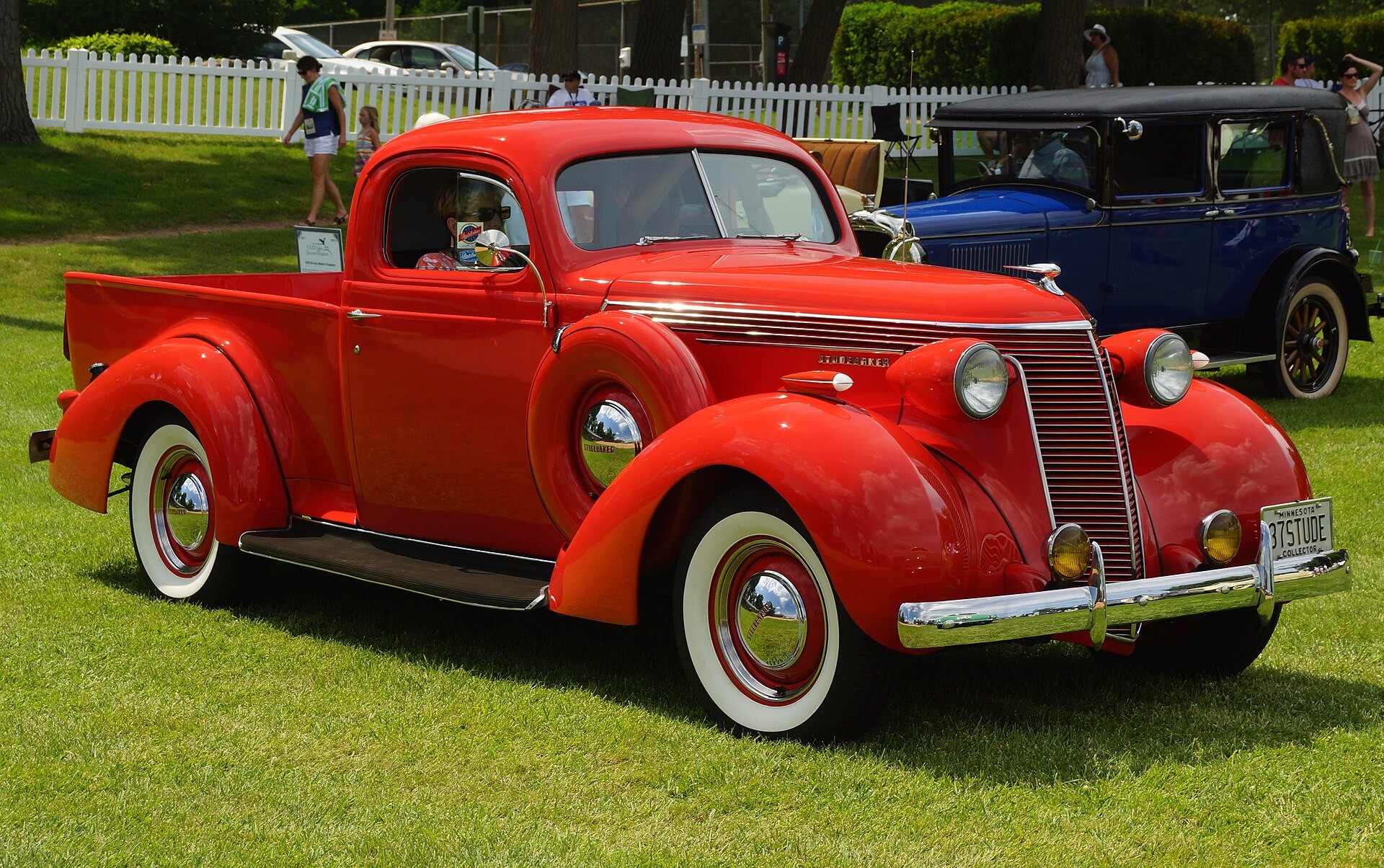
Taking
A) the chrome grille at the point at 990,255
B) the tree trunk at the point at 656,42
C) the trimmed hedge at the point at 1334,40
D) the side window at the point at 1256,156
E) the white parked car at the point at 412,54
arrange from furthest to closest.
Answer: the white parked car at the point at 412,54 → the trimmed hedge at the point at 1334,40 → the tree trunk at the point at 656,42 → the side window at the point at 1256,156 → the chrome grille at the point at 990,255

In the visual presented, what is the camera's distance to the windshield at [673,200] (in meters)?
5.49

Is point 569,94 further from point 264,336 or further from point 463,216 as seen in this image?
point 463,216

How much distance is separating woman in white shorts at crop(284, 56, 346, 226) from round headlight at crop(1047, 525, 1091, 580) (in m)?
13.0

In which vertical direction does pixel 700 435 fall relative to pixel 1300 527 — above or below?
above

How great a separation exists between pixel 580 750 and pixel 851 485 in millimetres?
1126

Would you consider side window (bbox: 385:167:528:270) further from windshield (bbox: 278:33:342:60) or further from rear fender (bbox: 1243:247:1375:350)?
windshield (bbox: 278:33:342:60)

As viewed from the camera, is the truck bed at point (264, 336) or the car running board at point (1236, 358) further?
the car running board at point (1236, 358)

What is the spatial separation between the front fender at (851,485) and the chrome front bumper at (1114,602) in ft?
0.33

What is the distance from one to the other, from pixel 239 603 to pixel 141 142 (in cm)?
1576

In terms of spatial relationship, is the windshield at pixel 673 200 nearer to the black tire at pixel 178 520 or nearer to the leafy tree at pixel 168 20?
the black tire at pixel 178 520

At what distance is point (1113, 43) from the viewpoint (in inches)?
1101

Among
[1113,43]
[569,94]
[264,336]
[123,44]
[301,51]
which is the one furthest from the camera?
[301,51]

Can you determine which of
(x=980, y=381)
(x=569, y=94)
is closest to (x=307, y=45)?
(x=569, y=94)

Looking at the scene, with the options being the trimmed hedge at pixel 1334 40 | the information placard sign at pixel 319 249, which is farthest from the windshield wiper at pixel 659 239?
the trimmed hedge at pixel 1334 40
